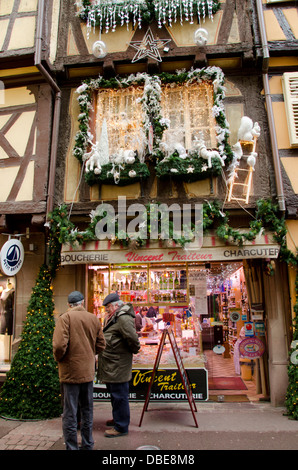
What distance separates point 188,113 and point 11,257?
4.70 m

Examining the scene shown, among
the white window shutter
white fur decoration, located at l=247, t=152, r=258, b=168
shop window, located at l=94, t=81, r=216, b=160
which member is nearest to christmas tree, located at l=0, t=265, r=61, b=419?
shop window, located at l=94, t=81, r=216, b=160

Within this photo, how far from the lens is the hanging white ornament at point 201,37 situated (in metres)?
7.70

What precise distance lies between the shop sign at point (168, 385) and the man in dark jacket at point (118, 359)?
1636 mm

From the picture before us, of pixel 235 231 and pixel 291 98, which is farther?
pixel 291 98

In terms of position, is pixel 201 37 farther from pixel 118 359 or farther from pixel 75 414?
pixel 75 414

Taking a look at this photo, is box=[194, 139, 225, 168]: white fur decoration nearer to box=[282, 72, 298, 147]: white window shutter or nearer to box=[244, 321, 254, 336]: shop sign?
box=[282, 72, 298, 147]: white window shutter

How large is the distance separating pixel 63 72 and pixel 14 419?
7026 mm

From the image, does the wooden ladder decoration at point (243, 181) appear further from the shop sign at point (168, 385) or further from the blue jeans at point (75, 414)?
the blue jeans at point (75, 414)

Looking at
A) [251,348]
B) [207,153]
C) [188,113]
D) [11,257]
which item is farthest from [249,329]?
[11,257]

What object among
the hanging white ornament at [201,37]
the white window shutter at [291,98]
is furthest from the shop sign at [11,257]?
the white window shutter at [291,98]

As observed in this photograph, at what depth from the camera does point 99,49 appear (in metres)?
7.90

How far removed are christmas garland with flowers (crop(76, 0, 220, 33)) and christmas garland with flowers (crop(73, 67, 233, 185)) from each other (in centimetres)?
125
